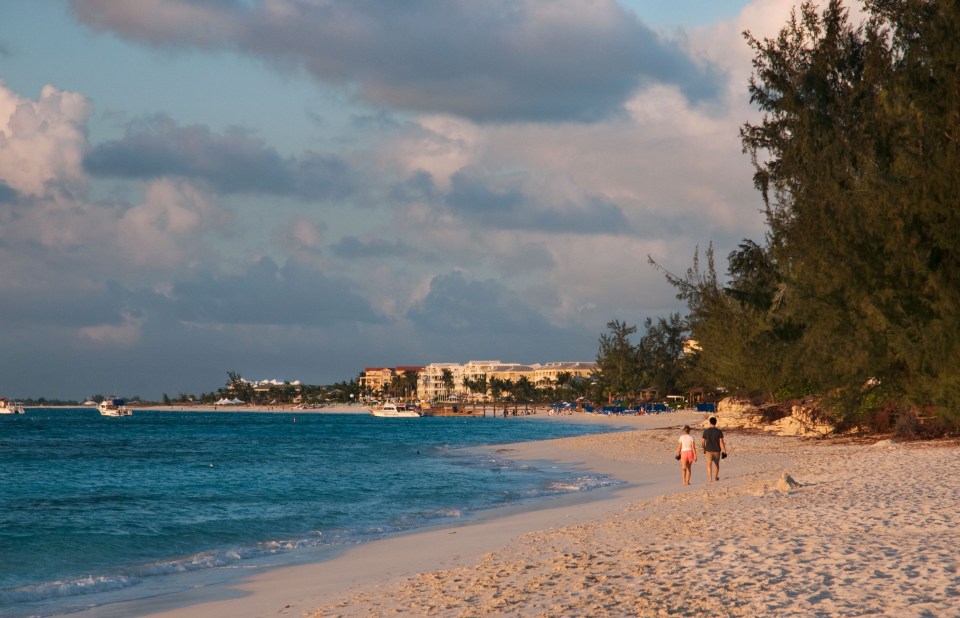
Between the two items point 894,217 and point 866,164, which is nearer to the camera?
point 894,217

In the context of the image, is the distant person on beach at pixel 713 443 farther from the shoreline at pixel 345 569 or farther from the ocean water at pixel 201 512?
the ocean water at pixel 201 512

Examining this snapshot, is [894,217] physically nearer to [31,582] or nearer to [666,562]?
[666,562]

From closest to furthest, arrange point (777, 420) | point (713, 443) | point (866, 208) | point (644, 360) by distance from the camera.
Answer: point (713, 443)
point (866, 208)
point (777, 420)
point (644, 360)

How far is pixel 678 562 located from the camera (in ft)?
33.5

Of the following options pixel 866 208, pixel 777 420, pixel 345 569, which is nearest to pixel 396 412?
pixel 777 420

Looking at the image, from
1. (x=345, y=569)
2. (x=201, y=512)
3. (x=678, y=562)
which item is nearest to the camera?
(x=678, y=562)

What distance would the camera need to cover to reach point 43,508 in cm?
2552

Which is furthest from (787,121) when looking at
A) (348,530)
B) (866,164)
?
(348,530)

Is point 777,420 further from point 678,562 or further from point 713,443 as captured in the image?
point 678,562

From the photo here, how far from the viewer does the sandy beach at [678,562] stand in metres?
8.35

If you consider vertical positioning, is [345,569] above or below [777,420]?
below

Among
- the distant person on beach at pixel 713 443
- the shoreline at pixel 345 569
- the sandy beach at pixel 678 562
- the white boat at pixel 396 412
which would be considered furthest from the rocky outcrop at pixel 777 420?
the white boat at pixel 396 412

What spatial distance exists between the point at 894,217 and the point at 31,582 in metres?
24.7

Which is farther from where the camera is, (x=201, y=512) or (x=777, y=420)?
(x=777, y=420)
